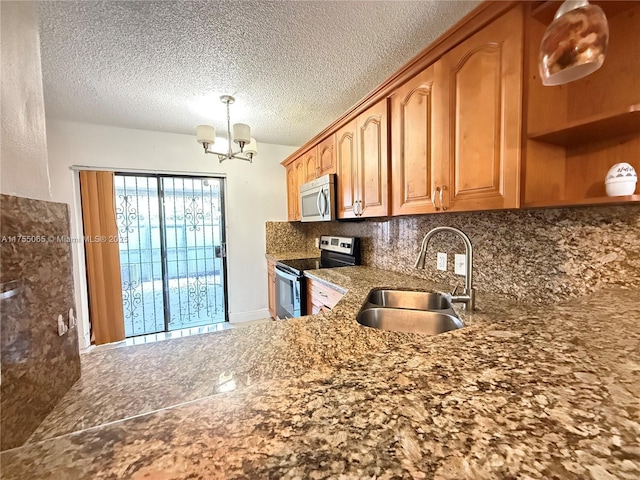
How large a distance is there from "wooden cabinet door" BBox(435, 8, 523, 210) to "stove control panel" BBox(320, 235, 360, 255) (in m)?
1.39

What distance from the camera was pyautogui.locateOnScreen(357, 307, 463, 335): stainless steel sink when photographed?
4.31 ft

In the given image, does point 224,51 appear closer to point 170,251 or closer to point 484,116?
point 484,116

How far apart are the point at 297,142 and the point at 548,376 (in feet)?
11.7

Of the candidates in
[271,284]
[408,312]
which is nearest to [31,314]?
[408,312]

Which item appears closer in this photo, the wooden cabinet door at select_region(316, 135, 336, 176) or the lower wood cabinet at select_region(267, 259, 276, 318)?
the wooden cabinet door at select_region(316, 135, 336, 176)

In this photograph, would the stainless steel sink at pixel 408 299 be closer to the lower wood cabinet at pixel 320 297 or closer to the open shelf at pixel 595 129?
the lower wood cabinet at pixel 320 297

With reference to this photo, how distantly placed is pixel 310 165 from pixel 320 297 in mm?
1524

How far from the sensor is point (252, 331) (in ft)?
3.72

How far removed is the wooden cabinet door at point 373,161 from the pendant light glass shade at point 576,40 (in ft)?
3.34

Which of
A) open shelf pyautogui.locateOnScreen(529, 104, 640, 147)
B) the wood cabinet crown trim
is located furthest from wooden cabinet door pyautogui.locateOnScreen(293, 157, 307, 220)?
open shelf pyautogui.locateOnScreen(529, 104, 640, 147)

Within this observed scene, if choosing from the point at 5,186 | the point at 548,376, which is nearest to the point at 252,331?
the point at 5,186

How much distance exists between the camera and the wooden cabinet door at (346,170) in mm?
2115

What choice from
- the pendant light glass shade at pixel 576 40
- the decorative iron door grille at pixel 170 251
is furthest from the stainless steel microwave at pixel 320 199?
the pendant light glass shade at pixel 576 40

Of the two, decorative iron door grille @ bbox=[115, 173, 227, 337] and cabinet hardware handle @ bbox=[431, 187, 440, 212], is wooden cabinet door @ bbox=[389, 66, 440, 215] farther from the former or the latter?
decorative iron door grille @ bbox=[115, 173, 227, 337]
